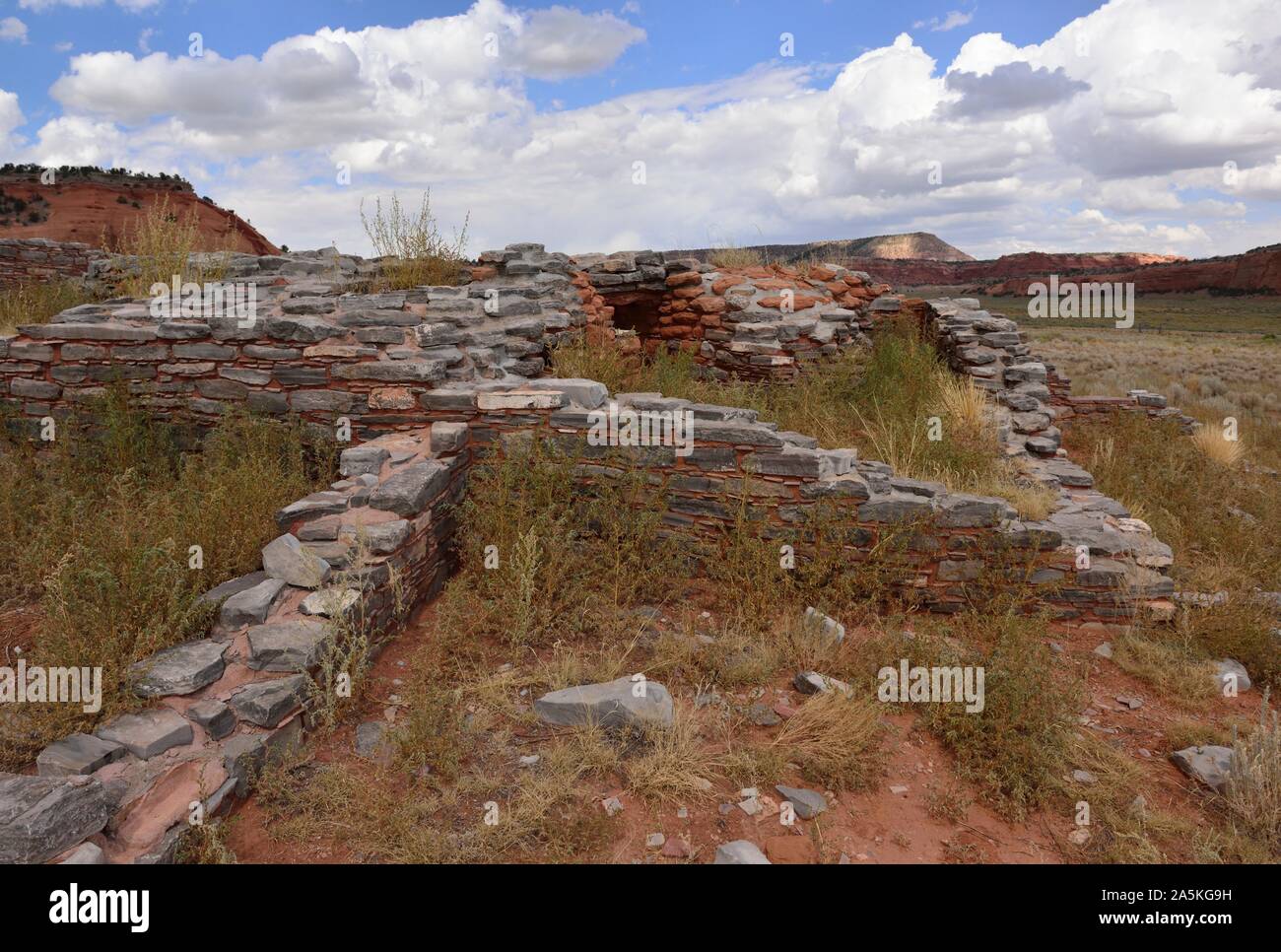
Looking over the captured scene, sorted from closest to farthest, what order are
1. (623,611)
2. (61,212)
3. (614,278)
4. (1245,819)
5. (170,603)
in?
(1245,819), (170,603), (623,611), (614,278), (61,212)

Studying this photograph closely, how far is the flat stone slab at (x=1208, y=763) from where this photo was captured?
3.29 metres

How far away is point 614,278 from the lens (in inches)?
376

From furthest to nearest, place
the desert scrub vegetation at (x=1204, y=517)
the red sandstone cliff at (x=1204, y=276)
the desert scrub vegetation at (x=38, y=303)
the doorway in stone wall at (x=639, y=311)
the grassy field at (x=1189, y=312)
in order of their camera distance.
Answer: the red sandstone cliff at (x=1204, y=276)
the grassy field at (x=1189, y=312)
the doorway in stone wall at (x=639, y=311)
the desert scrub vegetation at (x=38, y=303)
the desert scrub vegetation at (x=1204, y=517)

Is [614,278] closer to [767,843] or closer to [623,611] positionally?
[623,611]

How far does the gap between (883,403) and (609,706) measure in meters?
5.36

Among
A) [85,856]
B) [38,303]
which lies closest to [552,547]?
[85,856]

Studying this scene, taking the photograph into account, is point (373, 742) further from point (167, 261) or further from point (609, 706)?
point (167, 261)

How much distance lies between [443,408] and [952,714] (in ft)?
13.0

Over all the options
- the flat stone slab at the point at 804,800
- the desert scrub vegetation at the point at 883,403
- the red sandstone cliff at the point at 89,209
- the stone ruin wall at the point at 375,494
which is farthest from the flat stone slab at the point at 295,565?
the red sandstone cliff at the point at 89,209

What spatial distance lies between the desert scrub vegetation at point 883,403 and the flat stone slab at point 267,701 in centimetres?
399

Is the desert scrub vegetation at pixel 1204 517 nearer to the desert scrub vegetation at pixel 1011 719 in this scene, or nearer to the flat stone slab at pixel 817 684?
the desert scrub vegetation at pixel 1011 719

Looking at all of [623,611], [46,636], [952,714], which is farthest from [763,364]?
[46,636]

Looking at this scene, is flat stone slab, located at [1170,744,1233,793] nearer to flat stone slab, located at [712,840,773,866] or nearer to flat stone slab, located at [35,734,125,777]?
flat stone slab, located at [712,840,773,866]

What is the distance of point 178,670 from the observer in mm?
3064
